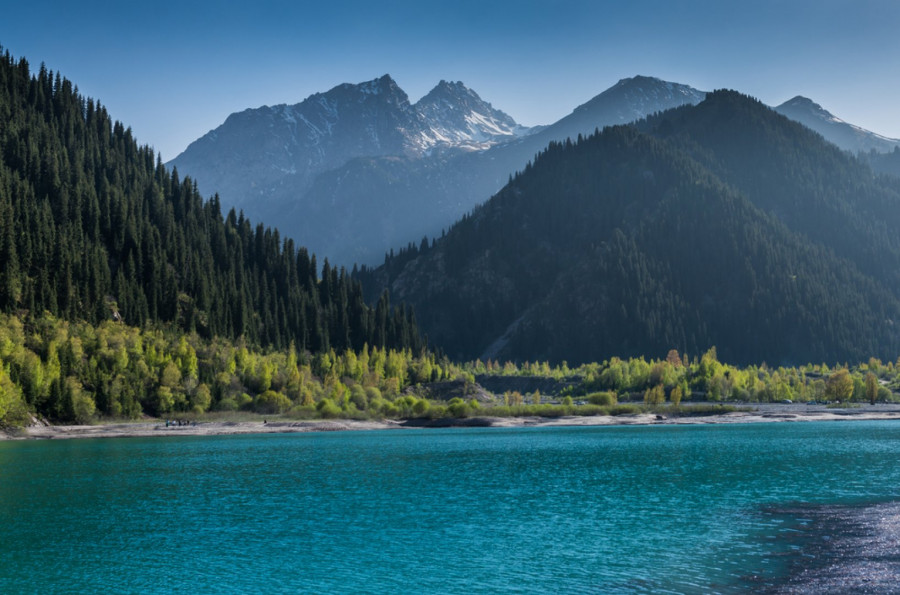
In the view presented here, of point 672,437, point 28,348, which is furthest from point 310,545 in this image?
point 28,348

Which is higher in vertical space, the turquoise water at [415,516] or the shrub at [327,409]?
the shrub at [327,409]

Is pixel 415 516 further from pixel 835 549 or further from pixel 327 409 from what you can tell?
pixel 327 409

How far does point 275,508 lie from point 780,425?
158063 mm

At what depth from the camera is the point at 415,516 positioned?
65375 mm

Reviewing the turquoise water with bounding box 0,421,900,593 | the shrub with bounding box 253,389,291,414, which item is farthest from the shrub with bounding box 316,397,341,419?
Answer: the turquoise water with bounding box 0,421,900,593

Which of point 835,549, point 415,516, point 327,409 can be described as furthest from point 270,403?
point 835,549

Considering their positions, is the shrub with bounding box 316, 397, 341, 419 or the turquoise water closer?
the turquoise water

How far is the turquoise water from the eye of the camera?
45500 mm

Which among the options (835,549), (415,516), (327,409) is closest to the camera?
(835,549)

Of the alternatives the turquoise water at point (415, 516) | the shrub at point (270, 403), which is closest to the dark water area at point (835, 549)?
the turquoise water at point (415, 516)

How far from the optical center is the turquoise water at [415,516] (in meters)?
45.5

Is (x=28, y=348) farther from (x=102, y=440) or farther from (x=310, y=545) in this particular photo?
(x=310, y=545)

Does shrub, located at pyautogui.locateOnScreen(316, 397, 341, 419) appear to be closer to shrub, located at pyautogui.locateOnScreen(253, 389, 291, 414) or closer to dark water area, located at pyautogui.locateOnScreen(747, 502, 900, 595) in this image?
shrub, located at pyautogui.locateOnScreen(253, 389, 291, 414)

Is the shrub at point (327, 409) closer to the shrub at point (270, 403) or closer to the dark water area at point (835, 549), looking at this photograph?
the shrub at point (270, 403)
